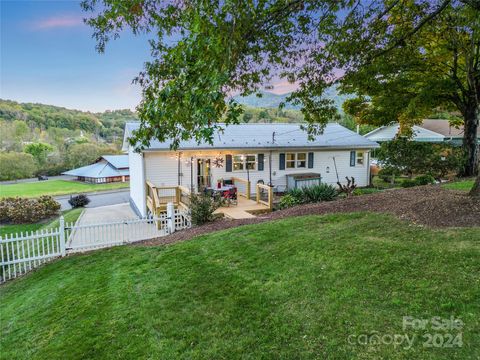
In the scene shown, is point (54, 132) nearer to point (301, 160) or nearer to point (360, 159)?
point (301, 160)

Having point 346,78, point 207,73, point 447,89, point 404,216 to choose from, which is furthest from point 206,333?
point 447,89

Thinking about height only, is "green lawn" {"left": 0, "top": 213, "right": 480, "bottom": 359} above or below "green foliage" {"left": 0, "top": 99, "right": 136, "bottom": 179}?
below

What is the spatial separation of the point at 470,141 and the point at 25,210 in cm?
2307

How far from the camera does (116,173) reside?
37.2 meters

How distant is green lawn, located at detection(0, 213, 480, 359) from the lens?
3160 mm

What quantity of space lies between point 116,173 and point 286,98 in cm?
3285

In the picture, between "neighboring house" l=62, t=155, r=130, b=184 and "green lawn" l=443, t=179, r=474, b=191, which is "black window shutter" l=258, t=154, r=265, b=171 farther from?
"neighboring house" l=62, t=155, r=130, b=184

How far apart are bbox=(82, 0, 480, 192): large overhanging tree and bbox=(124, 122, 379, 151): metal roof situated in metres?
5.78

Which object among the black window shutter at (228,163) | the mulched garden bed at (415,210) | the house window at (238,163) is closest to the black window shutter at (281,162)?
the house window at (238,163)

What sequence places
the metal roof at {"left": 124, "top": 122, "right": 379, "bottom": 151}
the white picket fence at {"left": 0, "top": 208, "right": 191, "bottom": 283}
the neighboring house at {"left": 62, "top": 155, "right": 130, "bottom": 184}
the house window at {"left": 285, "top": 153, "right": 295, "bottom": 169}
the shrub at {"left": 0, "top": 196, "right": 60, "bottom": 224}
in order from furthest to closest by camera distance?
the neighboring house at {"left": 62, "top": 155, "right": 130, "bottom": 184} → the house window at {"left": 285, "top": 153, "right": 295, "bottom": 169} → the metal roof at {"left": 124, "top": 122, "right": 379, "bottom": 151} → the shrub at {"left": 0, "top": 196, "right": 60, "bottom": 224} → the white picket fence at {"left": 0, "top": 208, "right": 191, "bottom": 283}

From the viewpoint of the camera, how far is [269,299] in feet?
13.5

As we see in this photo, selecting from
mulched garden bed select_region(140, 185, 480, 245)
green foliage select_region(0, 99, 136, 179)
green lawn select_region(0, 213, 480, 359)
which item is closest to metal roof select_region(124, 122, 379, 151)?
mulched garden bed select_region(140, 185, 480, 245)

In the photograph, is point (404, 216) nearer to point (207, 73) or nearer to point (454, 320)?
point (454, 320)

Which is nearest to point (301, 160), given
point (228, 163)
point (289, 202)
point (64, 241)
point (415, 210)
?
point (228, 163)
